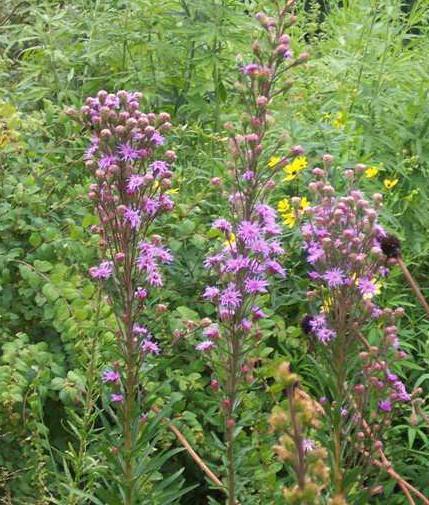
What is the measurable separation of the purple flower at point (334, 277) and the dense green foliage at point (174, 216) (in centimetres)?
36

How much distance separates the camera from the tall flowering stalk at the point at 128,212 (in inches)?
85.0

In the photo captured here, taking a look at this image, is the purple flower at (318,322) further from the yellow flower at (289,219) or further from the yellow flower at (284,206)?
the yellow flower at (284,206)

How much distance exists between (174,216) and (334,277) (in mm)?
1289

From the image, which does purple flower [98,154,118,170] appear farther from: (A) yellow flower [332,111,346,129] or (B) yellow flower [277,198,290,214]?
(A) yellow flower [332,111,346,129]

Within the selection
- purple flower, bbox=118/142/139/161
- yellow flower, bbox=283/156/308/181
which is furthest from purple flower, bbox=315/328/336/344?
yellow flower, bbox=283/156/308/181

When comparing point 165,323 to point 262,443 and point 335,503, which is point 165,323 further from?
point 335,503

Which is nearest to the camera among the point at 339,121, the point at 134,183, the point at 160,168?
the point at 134,183

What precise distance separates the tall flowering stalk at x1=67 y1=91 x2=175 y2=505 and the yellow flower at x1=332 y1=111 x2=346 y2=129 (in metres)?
1.73

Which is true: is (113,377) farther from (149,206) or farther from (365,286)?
(365,286)

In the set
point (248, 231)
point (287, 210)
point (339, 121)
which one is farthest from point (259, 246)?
point (339, 121)

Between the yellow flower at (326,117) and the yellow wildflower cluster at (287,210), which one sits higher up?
the yellow wildflower cluster at (287,210)

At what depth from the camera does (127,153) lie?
215 centimetres

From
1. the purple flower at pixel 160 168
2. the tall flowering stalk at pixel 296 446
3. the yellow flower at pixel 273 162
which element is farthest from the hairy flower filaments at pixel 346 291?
the tall flowering stalk at pixel 296 446

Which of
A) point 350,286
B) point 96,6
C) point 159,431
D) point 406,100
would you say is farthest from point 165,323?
point 96,6
